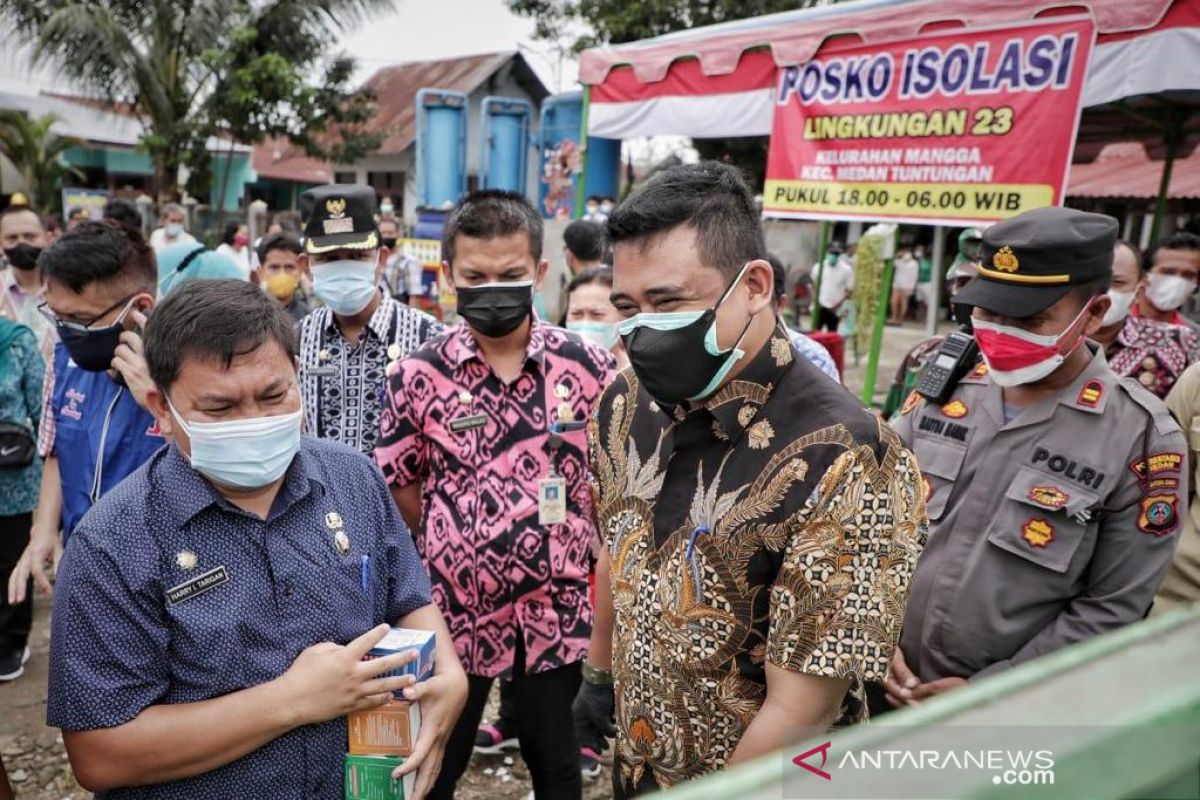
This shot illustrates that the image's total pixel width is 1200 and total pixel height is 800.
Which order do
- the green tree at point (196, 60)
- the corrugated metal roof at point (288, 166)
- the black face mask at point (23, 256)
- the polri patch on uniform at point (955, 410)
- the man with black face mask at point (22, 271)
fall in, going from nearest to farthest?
the polri patch on uniform at point (955, 410) < the man with black face mask at point (22, 271) < the black face mask at point (23, 256) < the green tree at point (196, 60) < the corrugated metal roof at point (288, 166)

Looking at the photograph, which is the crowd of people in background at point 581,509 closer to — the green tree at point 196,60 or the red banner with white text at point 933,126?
the red banner with white text at point 933,126

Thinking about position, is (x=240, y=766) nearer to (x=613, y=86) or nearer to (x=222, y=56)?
(x=613, y=86)

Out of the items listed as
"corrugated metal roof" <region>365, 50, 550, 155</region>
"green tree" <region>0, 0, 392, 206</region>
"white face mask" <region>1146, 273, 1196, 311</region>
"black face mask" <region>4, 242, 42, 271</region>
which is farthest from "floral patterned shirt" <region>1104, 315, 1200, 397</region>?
"corrugated metal roof" <region>365, 50, 550, 155</region>

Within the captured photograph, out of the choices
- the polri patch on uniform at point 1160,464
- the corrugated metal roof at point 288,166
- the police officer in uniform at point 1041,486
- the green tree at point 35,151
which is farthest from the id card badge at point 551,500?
the corrugated metal roof at point 288,166

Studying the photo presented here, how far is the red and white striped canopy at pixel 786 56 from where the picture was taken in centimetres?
428

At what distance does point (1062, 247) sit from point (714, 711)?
1.36 m

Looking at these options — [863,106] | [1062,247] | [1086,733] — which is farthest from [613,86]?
[1086,733]

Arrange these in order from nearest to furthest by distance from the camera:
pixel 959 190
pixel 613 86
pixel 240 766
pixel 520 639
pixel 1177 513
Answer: pixel 240 766
pixel 1177 513
pixel 520 639
pixel 959 190
pixel 613 86

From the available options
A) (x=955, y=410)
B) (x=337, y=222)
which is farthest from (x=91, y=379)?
(x=955, y=410)

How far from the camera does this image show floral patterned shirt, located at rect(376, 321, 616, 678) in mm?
2408

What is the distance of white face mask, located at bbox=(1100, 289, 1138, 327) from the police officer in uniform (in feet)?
7.34

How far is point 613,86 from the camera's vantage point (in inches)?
296

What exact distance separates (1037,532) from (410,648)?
145cm

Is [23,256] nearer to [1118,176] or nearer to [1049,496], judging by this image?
[1049,496]
